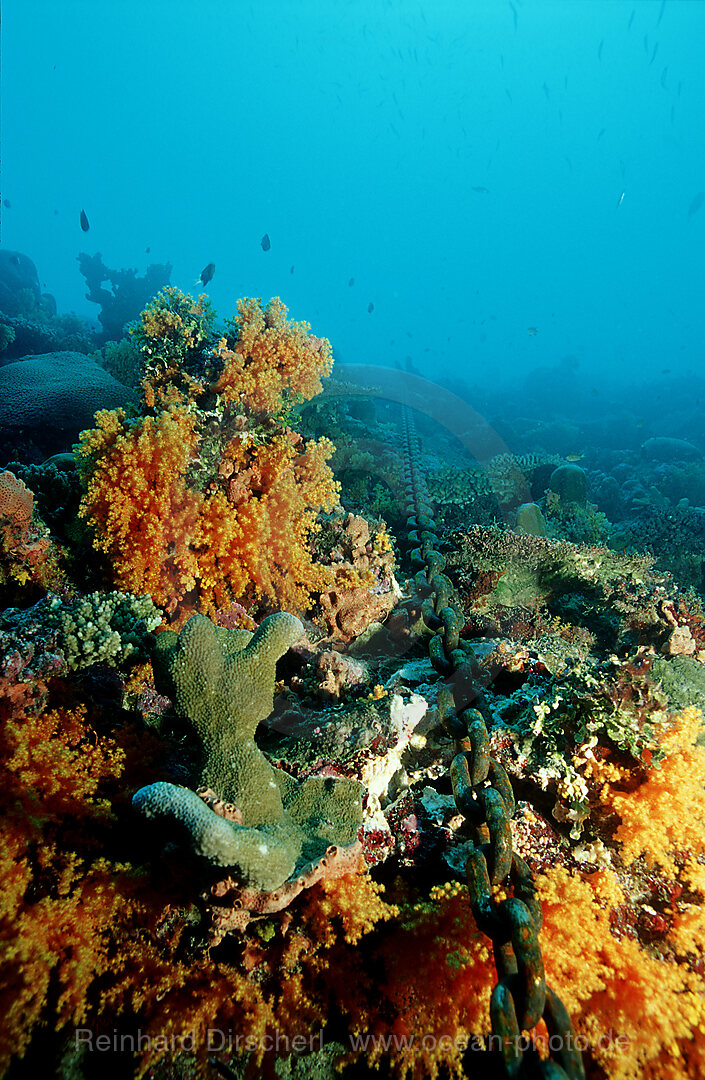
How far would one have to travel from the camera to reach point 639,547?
24.1 ft

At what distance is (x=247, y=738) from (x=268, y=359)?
3.19 meters

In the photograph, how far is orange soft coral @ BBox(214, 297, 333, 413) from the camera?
144 inches

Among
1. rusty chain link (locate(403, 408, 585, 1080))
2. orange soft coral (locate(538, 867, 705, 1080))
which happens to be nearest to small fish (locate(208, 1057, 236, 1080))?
rusty chain link (locate(403, 408, 585, 1080))

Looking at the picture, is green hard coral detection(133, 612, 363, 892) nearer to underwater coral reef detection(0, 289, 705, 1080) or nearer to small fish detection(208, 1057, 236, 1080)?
underwater coral reef detection(0, 289, 705, 1080)

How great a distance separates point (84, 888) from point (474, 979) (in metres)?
1.56

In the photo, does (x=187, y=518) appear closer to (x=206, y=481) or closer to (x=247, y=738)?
(x=206, y=481)

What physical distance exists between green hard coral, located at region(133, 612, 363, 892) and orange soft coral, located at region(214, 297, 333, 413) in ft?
7.59

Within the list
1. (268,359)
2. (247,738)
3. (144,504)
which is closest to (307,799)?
(247,738)

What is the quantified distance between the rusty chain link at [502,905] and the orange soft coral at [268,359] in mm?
2603

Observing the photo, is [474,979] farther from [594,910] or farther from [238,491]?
[238,491]

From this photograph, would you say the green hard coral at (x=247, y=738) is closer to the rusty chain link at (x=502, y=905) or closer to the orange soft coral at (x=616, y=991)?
the rusty chain link at (x=502, y=905)

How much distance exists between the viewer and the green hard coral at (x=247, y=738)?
173 cm

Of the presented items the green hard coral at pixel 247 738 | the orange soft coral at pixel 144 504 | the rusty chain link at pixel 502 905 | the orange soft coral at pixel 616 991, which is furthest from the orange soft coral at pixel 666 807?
the orange soft coral at pixel 144 504

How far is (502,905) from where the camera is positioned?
1.39 meters
